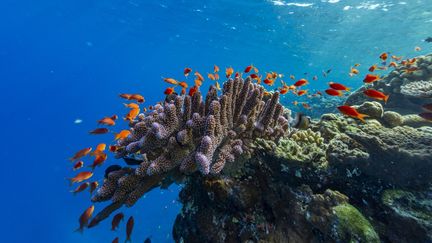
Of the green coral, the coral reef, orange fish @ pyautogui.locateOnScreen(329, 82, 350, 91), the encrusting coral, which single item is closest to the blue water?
the coral reef

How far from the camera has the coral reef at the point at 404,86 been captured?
7.47m

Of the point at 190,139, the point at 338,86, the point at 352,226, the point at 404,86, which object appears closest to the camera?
the point at 352,226

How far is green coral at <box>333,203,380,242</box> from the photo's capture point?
3.31m

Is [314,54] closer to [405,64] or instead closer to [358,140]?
[405,64]

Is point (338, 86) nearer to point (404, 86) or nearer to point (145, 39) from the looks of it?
point (404, 86)

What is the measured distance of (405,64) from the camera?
8.84m

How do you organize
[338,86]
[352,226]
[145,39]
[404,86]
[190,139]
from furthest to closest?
[145,39] → [404,86] → [338,86] → [190,139] → [352,226]

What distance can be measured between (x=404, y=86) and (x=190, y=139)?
6.71m

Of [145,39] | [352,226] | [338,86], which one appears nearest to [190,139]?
[352,226]

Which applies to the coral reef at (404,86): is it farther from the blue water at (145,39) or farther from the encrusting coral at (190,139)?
the blue water at (145,39)

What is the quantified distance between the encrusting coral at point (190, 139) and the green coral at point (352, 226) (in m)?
1.51

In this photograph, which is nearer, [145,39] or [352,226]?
[352,226]

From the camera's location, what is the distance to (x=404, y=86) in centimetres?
734

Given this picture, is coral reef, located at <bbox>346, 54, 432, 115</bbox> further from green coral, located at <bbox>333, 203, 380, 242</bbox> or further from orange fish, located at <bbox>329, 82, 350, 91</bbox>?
green coral, located at <bbox>333, 203, 380, 242</bbox>
